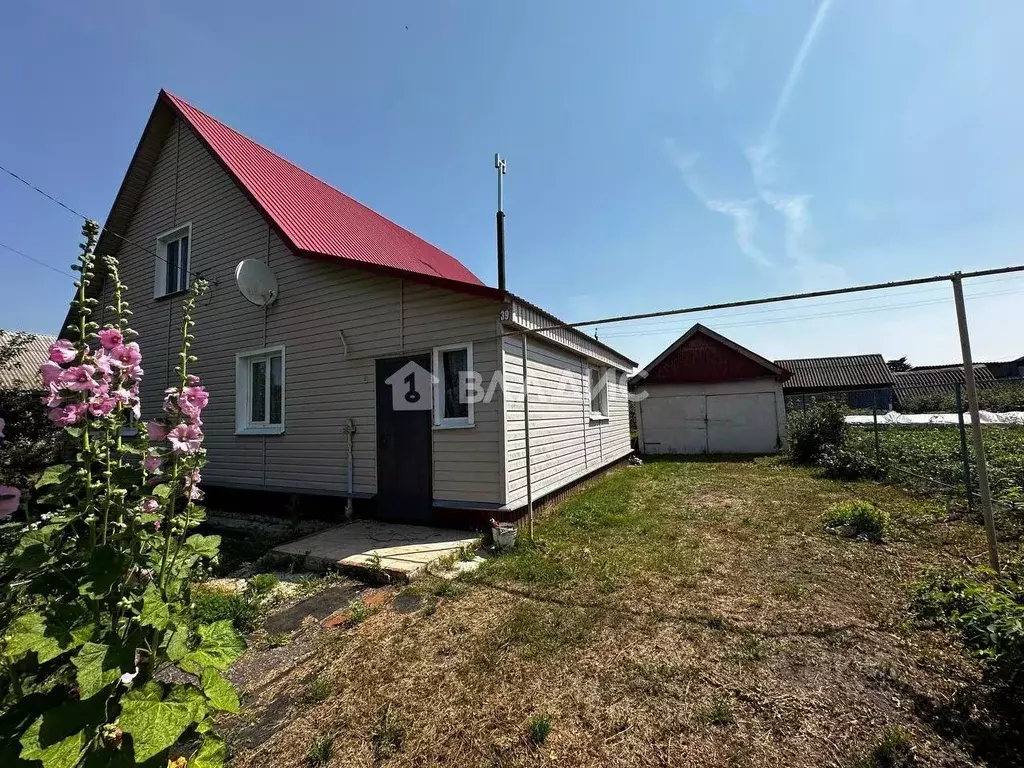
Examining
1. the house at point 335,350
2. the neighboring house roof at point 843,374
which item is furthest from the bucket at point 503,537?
the neighboring house roof at point 843,374

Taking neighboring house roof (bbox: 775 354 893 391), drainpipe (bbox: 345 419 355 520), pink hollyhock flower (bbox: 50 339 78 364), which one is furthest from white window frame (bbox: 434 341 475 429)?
neighboring house roof (bbox: 775 354 893 391)

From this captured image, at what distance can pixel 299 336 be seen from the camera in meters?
7.20

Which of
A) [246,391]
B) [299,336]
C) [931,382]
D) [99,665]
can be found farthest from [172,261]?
[931,382]

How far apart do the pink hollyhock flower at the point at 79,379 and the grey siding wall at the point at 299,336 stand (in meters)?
4.12

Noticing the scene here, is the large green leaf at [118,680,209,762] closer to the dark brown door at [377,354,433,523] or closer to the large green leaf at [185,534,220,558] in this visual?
the large green leaf at [185,534,220,558]

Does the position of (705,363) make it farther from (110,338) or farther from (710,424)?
(110,338)

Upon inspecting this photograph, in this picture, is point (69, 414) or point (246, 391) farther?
point (246, 391)

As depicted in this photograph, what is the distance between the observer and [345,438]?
6.61 m

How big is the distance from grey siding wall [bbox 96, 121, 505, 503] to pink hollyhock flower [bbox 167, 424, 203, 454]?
12.7 ft

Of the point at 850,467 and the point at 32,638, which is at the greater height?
the point at 32,638

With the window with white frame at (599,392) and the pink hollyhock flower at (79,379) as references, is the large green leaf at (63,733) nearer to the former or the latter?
the pink hollyhock flower at (79,379)

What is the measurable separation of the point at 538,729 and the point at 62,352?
2.71 meters

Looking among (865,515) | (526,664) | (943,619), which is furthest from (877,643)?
(865,515)

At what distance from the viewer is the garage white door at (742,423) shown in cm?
1467
